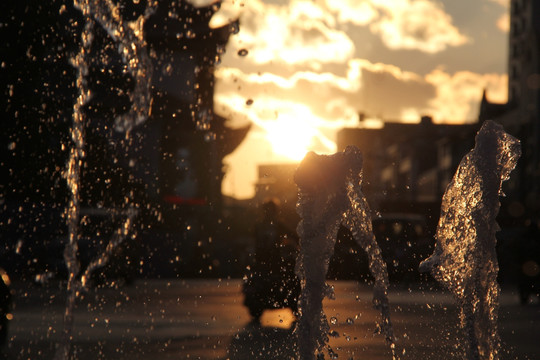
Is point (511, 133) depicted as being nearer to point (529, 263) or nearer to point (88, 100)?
point (88, 100)

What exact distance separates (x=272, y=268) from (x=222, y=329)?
1175 mm

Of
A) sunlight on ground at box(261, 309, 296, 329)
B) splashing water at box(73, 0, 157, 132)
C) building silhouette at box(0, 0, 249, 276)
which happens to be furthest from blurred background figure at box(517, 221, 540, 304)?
splashing water at box(73, 0, 157, 132)

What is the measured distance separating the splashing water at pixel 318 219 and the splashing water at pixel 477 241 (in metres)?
0.61

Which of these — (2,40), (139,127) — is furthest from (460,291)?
(139,127)

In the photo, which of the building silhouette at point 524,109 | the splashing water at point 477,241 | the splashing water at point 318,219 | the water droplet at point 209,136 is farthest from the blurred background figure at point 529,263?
the building silhouette at point 524,109

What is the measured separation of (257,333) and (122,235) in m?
17.0

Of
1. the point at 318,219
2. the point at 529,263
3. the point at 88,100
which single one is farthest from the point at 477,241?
the point at 88,100

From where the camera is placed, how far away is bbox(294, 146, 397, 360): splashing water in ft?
22.0

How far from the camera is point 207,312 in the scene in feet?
43.4

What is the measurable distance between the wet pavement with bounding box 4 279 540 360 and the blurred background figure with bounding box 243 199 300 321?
22 centimetres

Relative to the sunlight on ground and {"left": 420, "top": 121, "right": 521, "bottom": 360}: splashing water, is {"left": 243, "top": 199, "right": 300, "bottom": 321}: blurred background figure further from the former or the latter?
{"left": 420, "top": 121, "right": 521, "bottom": 360}: splashing water

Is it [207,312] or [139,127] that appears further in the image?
[139,127]

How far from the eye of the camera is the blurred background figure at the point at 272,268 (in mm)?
11156

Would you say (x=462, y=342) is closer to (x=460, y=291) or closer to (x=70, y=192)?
(x=460, y=291)
